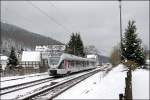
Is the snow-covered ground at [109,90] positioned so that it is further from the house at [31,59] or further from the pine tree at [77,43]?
the pine tree at [77,43]

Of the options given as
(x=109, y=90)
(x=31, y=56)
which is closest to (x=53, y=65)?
(x=109, y=90)

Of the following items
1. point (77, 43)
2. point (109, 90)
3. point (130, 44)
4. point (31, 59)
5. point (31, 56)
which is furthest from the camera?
point (77, 43)

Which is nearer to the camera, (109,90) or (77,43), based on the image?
(109,90)

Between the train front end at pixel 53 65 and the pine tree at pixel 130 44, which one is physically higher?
the pine tree at pixel 130 44

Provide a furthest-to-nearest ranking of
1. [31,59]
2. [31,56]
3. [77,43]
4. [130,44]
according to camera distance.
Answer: [77,43] < [31,56] < [31,59] < [130,44]

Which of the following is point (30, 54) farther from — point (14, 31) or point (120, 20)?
point (14, 31)

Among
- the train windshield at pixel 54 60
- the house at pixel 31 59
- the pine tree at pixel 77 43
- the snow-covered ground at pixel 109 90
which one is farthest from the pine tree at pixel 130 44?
the pine tree at pixel 77 43

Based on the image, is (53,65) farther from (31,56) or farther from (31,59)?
(31,56)

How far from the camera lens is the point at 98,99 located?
13.2 meters

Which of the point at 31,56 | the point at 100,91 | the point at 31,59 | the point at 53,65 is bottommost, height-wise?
the point at 100,91

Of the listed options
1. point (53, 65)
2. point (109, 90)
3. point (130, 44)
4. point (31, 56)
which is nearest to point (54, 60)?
point (53, 65)

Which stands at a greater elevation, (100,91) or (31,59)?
(31,59)

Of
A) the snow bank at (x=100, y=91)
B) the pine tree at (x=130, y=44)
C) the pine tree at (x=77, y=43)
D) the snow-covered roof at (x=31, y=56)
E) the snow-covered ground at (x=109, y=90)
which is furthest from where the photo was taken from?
the pine tree at (x=77, y=43)

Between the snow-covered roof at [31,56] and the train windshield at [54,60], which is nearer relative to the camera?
the train windshield at [54,60]
